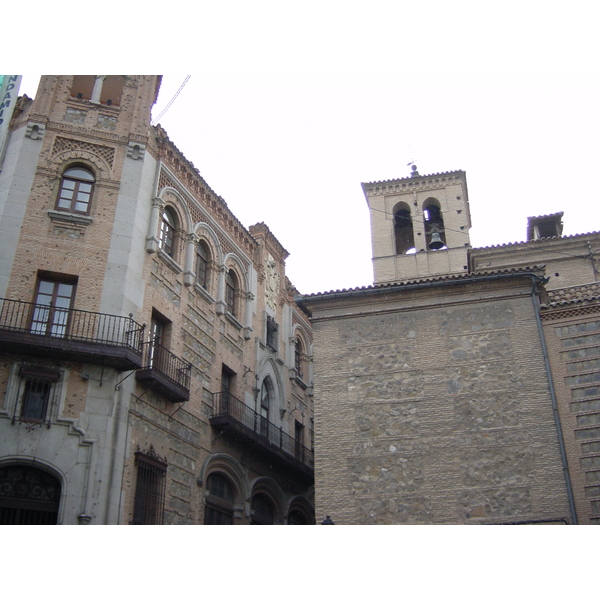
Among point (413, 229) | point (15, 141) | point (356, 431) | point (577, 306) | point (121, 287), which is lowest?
point (356, 431)

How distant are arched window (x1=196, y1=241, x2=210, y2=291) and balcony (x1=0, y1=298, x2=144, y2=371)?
14.6 feet

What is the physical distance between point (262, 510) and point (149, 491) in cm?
606

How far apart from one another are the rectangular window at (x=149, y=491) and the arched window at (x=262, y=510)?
4671mm

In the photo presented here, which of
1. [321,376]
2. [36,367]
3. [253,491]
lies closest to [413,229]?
[253,491]

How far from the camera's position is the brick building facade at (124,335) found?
14.5 m

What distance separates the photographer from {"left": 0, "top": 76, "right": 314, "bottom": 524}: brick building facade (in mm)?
14492

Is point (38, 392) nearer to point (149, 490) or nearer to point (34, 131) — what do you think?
point (149, 490)

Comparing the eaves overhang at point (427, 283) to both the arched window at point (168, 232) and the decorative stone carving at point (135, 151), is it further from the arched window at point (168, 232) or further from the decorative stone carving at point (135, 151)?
the decorative stone carving at point (135, 151)

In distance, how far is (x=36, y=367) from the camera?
1482 cm

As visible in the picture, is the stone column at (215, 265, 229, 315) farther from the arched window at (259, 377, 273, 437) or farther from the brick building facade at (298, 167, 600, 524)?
the brick building facade at (298, 167, 600, 524)

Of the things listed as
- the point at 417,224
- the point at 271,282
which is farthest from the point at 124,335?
the point at 417,224

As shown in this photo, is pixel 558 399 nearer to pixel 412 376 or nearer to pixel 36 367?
pixel 412 376

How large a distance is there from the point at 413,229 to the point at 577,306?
17.9m

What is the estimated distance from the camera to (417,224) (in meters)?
31.6
